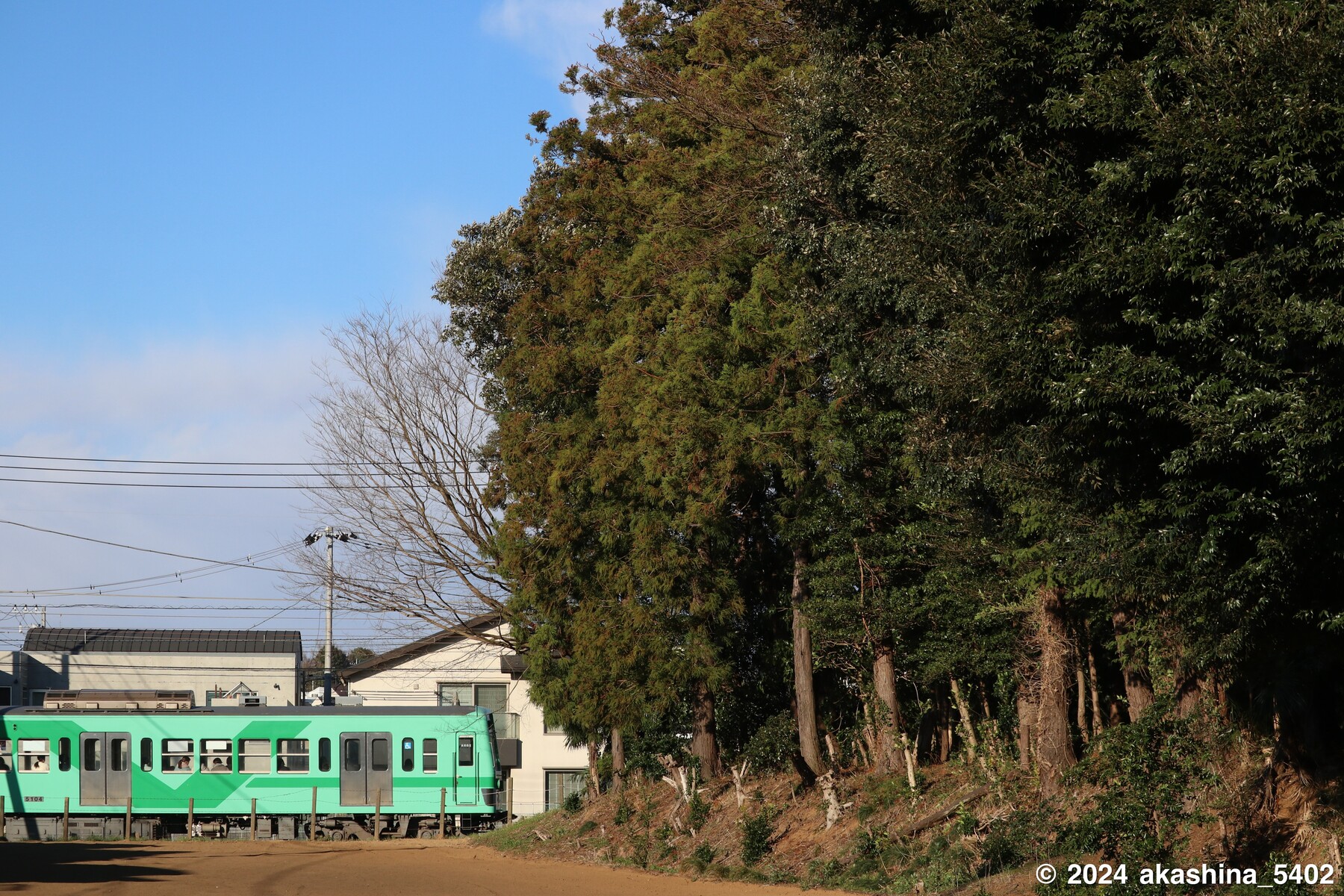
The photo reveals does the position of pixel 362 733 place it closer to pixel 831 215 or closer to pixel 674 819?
pixel 674 819

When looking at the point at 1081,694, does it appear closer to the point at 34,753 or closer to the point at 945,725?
the point at 945,725

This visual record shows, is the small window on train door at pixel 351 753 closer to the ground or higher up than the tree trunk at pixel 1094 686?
closer to the ground

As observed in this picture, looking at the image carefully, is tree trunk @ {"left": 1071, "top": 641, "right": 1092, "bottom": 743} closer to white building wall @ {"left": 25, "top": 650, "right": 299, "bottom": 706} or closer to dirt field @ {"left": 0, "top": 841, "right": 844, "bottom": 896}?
dirt field @ {"left": 0, "top": 841, "right": 844, "bottom": 896}

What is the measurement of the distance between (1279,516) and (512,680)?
3012 centimetres

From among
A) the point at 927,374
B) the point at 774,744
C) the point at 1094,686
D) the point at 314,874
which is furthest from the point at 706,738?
the point at 927,374

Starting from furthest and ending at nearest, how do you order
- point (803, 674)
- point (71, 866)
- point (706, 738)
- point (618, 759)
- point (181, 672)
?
point (181, 672) → point (618, 759) → point (706, 738) → point (803, 674) → point (71, 866)

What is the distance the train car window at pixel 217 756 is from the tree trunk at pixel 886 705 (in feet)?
50.8

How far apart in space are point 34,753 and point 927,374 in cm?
Result: 2362

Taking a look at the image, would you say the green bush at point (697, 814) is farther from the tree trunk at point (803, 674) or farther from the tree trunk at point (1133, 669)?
the tree trunk at point (1133, 669)

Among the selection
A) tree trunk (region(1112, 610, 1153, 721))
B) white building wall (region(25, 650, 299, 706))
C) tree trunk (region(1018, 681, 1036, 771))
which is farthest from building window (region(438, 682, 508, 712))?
tree trunk (region(1112, 610, 1153, 721))

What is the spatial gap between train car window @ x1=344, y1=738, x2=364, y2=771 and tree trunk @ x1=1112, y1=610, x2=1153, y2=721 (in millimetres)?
17820

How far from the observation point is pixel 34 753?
27234 millimetres

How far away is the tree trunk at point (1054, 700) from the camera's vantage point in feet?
49.9

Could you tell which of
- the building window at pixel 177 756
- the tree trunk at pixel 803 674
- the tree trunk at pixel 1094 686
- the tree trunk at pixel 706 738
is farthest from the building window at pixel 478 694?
the tree trunk at pixel 1094 686
